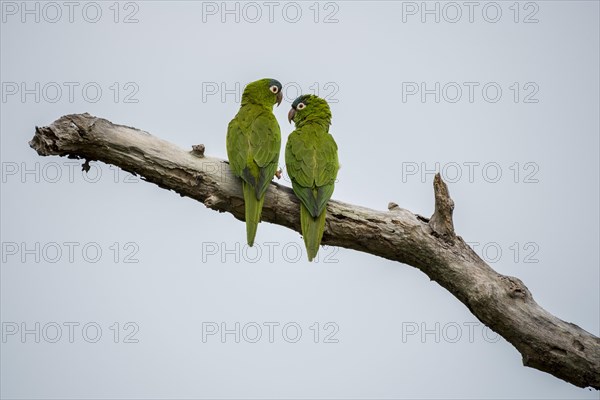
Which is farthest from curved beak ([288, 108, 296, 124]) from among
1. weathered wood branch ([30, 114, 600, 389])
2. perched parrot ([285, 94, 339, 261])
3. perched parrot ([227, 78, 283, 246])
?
weathered wood branch ([30, 114, 600, 389])

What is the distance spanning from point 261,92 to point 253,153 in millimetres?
1194

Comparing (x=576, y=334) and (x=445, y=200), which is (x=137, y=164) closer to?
(x=445, y=200)

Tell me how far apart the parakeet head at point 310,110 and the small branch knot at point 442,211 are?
188cm

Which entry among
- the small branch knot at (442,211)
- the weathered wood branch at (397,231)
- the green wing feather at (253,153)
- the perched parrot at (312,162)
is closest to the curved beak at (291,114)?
the perched parrot at (312,162)

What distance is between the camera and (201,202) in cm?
703

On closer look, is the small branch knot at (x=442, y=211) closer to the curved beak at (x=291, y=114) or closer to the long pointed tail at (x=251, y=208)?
the long pointed tail at (x=251, y=208)

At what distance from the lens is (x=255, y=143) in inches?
286

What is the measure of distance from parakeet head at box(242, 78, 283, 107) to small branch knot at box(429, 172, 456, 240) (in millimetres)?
2394

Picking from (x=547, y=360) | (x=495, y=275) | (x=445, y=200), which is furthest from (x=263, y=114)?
(x=547, y=360)

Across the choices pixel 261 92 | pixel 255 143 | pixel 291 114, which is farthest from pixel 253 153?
pixel 291 114

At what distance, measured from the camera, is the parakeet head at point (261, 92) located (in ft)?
26.2

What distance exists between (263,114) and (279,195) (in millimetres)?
1110

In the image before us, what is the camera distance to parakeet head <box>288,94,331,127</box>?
8.02 meters

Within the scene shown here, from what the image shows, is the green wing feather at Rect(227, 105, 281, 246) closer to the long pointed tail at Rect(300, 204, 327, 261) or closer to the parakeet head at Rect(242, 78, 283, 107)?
the parakeet head at Rect(242, 78, 283, 107)
